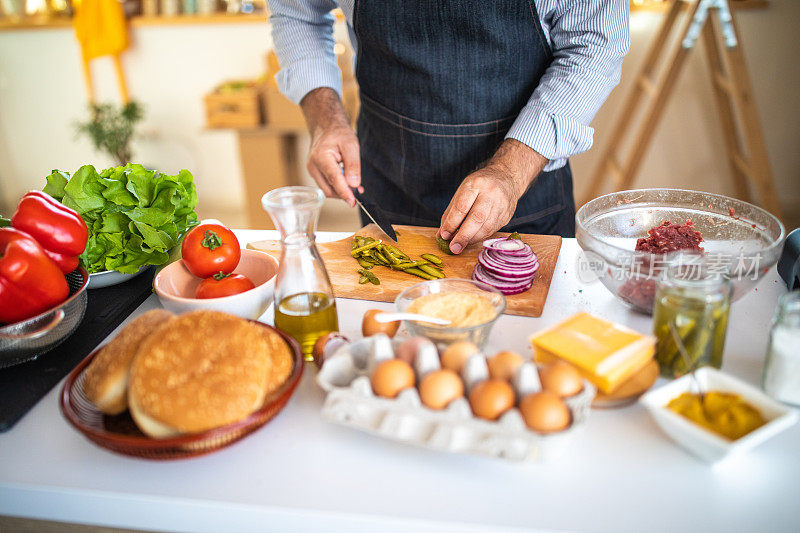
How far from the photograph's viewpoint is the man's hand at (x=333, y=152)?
5.19 ft

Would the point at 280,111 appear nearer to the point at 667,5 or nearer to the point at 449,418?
the point at 667,5

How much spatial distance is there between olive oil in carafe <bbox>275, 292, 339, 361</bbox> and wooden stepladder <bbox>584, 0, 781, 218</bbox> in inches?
104

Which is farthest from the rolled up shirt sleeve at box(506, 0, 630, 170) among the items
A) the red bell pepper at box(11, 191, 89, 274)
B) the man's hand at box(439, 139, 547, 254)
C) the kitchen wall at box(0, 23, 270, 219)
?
the kitchen wall at box(0, 23, 270, 219)

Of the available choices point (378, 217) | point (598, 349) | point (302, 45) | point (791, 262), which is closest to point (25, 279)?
point (378, 217)

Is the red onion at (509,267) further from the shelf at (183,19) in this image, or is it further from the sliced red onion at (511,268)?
the shelf at (183,19)

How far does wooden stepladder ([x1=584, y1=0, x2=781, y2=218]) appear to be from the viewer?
2.97 meters

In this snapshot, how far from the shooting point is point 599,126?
3.72 metres

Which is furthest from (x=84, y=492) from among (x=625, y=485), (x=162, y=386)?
(x=625, y=485)

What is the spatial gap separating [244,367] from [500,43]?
1124 millimetres

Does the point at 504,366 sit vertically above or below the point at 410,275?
above

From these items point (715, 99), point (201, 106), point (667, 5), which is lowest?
point (201, 106)

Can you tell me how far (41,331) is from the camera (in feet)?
3.11

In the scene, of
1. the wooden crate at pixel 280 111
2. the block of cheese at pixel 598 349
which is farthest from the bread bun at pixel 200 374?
the wooden crate at pixel 280 111

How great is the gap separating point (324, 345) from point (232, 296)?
21 cm
